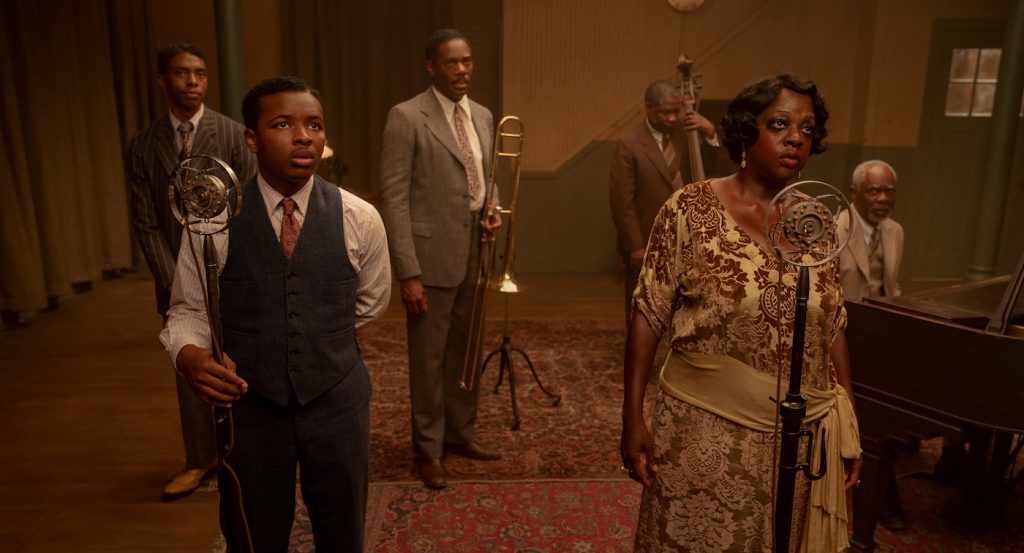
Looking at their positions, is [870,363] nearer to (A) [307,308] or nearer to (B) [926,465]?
(B) [926,465]

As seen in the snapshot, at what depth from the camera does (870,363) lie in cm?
276

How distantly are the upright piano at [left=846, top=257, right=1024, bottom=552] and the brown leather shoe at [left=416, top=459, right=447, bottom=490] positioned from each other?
1.65m

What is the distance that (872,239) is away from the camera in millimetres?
3502

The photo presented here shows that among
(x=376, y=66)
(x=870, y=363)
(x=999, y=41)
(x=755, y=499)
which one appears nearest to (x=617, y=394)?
(x=870, y=363)

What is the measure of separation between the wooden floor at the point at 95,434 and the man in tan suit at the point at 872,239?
2.85 metres

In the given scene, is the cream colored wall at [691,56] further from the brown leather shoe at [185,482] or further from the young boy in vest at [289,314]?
the young boy in vest at [289,314]

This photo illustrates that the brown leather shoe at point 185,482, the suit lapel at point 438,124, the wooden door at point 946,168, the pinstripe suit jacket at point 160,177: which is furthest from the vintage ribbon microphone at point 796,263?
the wooden door at point 946,168

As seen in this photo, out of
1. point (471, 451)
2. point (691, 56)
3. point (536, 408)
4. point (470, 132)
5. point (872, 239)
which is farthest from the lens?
point (691, 56)

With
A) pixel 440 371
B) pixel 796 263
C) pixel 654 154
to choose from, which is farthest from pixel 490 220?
pixel 796 263

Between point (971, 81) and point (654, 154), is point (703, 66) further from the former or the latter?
point (654, 154)

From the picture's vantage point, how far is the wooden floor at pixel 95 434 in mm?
3088

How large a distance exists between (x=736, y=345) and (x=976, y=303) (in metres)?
1.80

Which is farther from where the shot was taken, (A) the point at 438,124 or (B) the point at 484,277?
(B) the point at 484,277

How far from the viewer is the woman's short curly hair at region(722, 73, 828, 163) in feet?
6.02
